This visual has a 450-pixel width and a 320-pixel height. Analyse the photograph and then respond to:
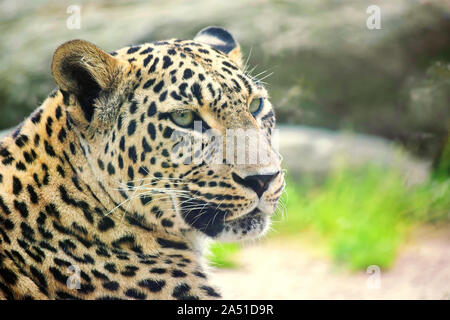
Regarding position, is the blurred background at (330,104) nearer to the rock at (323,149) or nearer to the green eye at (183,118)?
the rock at (323,149)

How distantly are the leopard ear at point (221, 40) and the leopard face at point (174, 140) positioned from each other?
564mm

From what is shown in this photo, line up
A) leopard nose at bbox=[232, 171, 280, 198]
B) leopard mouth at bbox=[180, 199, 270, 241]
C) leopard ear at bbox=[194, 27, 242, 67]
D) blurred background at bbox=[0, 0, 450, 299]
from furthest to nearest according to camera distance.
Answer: blurred background at bbox=[0, 0, 450, 299] → leopard ear at bbox=[194, 27, 242, 67] → leopard mouth at bbox=[180, 199, 270, 241] → leopard nose at bbox=[232, 171, 280, 198]

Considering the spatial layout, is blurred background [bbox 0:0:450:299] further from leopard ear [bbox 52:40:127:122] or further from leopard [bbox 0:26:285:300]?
leopard ear [bbox 52:40:127:122]

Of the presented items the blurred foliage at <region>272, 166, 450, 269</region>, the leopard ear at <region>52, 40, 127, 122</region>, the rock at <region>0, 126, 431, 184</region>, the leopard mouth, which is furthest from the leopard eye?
the rock at <region>0, 126, 431, 184</region>

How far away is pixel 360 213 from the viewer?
776 centimetres

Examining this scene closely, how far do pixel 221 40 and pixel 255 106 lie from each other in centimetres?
72

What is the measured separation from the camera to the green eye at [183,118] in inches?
120

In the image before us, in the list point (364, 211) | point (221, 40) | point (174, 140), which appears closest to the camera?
point (174, 140)

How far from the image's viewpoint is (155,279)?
3.04m

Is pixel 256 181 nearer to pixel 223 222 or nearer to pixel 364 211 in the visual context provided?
pixel 223 222

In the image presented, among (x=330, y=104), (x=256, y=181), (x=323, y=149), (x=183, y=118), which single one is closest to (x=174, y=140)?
(x=183, y=118)

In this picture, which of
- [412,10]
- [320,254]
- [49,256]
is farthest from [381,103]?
[49,256]

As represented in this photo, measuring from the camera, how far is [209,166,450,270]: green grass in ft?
22.9

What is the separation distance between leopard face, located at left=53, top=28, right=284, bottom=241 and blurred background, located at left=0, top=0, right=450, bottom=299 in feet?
11.9
